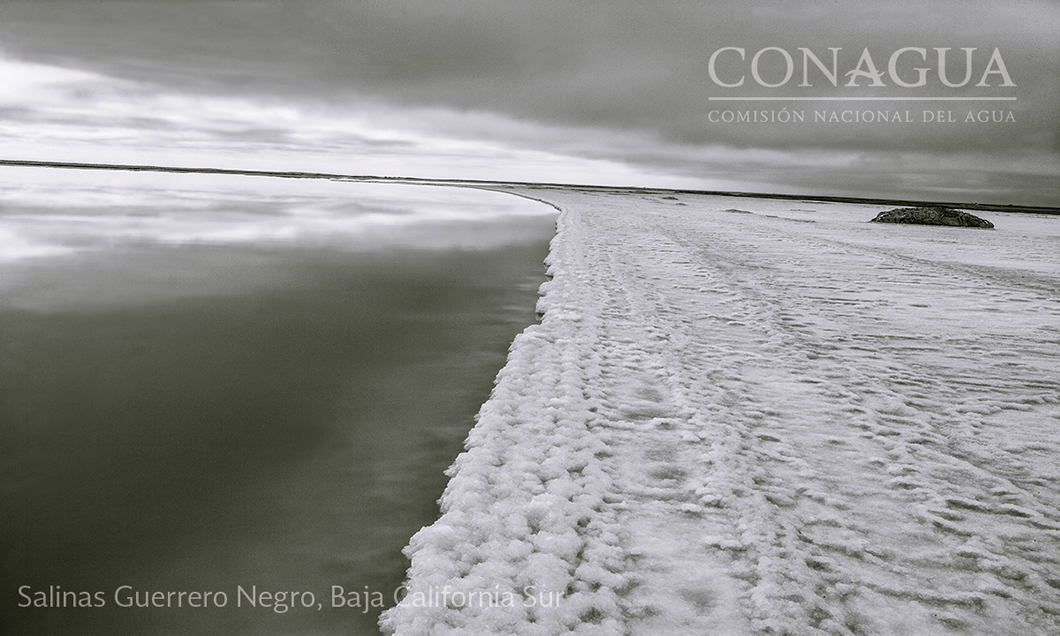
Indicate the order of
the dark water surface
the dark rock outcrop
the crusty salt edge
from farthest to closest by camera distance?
1. the dark rock outcrop
2. the dark water surface
3. the crusty salt edge

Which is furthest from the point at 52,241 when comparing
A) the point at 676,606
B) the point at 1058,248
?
the point at 1058,248

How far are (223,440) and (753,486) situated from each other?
9.96ft

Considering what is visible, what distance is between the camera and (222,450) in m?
3.43

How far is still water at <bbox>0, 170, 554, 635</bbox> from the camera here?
7.67 feet

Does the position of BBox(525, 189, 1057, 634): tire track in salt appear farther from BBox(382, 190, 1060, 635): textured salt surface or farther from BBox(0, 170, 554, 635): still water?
BBox(0, 170, 554, 635): still water

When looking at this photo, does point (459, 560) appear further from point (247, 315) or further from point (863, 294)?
point (863, 294)

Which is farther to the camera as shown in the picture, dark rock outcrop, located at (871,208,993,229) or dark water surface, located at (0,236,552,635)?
dark rock outcrop, located at (871,208,993,229)

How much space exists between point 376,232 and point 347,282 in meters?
8.77

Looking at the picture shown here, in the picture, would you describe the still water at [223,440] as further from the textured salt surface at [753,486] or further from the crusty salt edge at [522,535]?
the textured salt surface at [753,486]

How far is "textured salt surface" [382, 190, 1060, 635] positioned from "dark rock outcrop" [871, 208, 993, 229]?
31.9m

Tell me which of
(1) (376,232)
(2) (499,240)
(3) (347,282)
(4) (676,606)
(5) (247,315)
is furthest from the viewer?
(1) (376,232)

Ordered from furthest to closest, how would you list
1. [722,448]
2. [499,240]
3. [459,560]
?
[499,240]
[722,448]
[459,560]

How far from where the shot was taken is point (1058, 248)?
2014 cm
